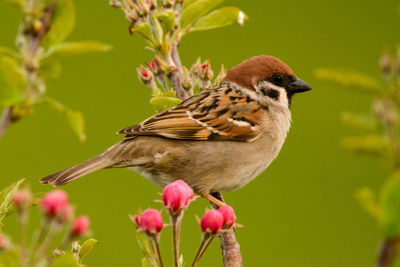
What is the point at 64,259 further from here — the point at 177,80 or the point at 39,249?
the point at 177,80

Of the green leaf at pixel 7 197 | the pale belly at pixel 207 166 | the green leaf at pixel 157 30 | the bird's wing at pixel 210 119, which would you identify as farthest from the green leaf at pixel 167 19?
the green leaf at pixel 7 197

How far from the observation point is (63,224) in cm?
74

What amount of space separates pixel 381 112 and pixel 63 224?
1.35ft

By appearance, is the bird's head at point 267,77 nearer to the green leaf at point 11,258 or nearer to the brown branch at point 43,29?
the brown branch at point 43,29

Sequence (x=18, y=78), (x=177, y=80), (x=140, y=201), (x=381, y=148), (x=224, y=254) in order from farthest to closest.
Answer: (x=140, y=201)
(x=177, y=80)
(x=224, y=254)
(x=18, y=78)
(x=381, y=148)

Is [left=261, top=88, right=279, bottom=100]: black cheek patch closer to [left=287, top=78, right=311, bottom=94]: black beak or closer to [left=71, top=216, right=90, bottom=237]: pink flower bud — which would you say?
[left=287, top=78, right=311, bottom=94]: black beak

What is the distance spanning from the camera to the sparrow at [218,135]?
221 cm

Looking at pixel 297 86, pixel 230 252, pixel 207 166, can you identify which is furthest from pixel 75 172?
pixel 297 86

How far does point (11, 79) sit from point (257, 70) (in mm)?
1790

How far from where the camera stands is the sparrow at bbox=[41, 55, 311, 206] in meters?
2.21

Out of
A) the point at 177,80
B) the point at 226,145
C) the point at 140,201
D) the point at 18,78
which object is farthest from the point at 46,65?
the point at 140,201

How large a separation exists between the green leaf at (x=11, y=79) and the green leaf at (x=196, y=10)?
1.06 m

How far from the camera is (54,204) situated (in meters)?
0.72

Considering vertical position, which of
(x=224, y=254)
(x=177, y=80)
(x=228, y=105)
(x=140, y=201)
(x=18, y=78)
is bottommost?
(x=140, y=201)
